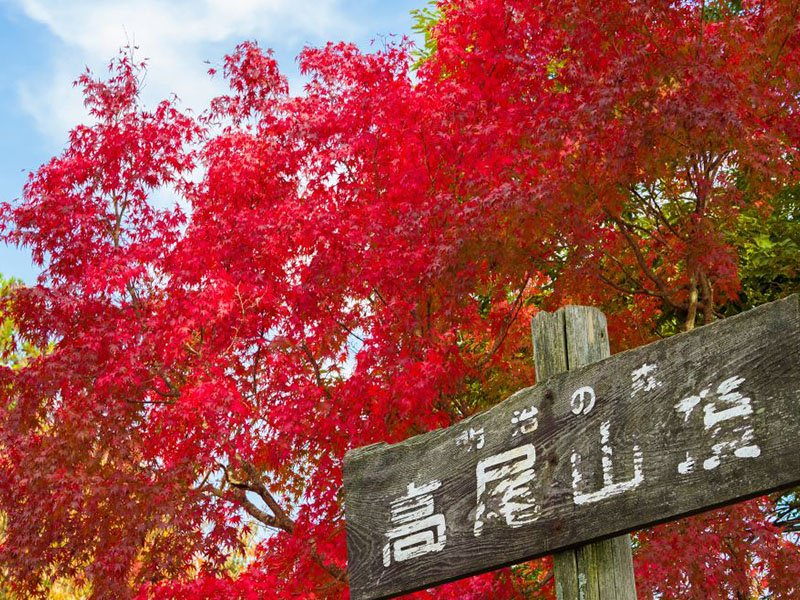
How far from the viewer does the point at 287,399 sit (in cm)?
901

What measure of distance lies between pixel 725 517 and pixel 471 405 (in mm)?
4103

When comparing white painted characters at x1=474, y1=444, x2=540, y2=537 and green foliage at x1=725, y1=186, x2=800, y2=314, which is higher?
green foliage at x1=725, y1=186, x2=800, y2=314

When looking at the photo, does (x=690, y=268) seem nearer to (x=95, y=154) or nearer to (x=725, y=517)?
(x=725, y=517)

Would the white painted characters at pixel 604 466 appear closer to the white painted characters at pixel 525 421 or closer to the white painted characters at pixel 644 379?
the white painted characters at pixel 644 379

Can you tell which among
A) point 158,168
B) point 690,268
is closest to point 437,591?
point 690,268

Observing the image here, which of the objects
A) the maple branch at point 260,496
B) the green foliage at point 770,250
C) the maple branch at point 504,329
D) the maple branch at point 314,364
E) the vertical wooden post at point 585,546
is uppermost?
the green foliage at point 770,250

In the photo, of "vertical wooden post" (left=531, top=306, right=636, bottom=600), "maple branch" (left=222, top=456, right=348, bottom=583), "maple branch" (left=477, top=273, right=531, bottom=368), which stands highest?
"maple branch" (left=477, top=273, right=531, bottom=368)

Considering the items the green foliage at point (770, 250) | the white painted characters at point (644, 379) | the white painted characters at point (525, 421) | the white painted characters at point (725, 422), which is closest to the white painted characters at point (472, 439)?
the white painted characters at point (525, 421)

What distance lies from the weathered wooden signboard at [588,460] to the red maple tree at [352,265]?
456cm

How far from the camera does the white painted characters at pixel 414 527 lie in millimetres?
3107

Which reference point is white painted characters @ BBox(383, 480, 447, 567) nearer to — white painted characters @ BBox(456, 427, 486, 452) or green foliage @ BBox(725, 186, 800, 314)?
white painted characters @ BBox(456, 427, 486, 452)

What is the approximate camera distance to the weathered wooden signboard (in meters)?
2.45

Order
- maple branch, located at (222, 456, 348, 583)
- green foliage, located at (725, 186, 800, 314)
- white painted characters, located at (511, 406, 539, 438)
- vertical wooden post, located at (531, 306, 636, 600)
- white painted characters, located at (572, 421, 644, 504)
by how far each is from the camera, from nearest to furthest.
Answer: white painted characters, located at (572, 421, 644, 504), vertical wooden post, located at (531, 306, 636, 600), white painted characters, located at (511, 406, 539, 438), maple branch, located at (222, 456, 348, 583), green foliage, located at (725, 186, 800, 314)

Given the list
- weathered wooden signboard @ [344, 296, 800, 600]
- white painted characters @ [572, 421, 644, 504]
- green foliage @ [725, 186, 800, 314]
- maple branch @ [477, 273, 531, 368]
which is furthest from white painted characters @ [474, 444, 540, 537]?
green foliage @ [725, 186, 800, 314]
